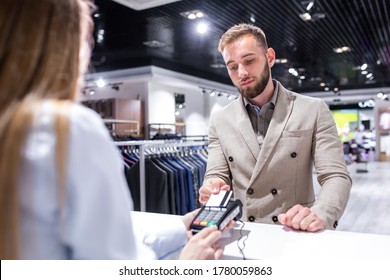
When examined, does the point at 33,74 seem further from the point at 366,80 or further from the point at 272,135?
the point at 366,80

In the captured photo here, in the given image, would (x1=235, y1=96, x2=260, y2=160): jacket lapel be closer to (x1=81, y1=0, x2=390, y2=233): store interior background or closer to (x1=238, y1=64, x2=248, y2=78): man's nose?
(x1=238, y1=64, x2=248, y2=78): man's nose

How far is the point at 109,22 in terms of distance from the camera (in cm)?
645

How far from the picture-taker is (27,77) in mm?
473

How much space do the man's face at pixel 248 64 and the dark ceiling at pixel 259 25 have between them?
13.7ft

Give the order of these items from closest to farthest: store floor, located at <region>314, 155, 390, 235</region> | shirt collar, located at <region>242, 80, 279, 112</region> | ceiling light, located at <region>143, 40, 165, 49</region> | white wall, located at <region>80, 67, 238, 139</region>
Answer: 1. shirt collar, located at <region>242, 80, 279, 112</region>
2. store floor, located at <region>314, 155, 390, 235</region>
3. ceiling light, located at <region>143, 40, 165, 49</region>
4. white wall, located at <region>80, 67, 238, 139</region>

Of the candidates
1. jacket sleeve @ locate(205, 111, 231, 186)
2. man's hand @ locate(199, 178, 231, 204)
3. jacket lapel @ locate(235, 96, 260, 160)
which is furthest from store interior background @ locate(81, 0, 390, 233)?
man's hand @ locate(199, 178, 231, 204)

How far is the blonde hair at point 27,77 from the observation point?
441 millimetres

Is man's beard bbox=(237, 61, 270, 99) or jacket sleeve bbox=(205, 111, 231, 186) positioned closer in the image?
man's beard bbox=(237, 61, 270, 99)

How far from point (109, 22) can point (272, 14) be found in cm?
296

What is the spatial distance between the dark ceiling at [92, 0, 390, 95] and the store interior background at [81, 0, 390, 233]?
19 millimetres

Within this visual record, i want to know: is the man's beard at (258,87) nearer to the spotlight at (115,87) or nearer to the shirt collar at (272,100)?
the shirt collar at (272,100)

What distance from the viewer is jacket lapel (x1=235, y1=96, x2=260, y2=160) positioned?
1567mm

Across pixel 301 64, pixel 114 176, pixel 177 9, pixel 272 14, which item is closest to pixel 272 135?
pixel 114 176

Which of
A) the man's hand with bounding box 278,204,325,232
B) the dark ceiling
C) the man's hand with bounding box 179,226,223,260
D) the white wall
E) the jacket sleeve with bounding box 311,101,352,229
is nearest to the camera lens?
the man's hand with bounding box 179,226,223,260
